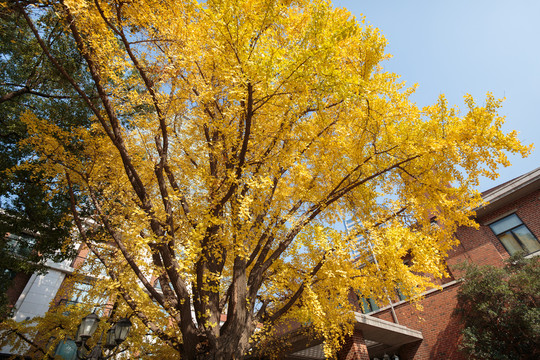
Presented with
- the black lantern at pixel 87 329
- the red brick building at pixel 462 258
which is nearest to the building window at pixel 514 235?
the red brick building at pixel 462 258

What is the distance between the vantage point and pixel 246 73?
387 cm

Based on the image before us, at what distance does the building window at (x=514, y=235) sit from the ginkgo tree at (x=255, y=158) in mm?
8720

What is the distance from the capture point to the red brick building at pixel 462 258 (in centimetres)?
1124

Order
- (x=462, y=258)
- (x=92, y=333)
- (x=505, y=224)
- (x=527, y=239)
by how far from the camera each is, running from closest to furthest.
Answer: (x=92, y=333)
(x=527, y=239)
(x=505, y=224)
(x=462, y=258)

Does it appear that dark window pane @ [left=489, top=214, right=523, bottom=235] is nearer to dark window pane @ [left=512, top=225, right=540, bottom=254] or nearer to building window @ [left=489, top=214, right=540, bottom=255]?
building window @ [left=489, top=214, right=540, bottom=255]

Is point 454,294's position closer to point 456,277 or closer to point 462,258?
point 456,277

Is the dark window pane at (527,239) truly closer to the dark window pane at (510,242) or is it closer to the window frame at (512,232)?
the window frame at (512,232)

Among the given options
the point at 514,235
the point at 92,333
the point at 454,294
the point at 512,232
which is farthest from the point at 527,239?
the point at 92,333

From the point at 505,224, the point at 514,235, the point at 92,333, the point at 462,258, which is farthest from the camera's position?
the point at 462,258

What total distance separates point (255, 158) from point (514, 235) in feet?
43.2

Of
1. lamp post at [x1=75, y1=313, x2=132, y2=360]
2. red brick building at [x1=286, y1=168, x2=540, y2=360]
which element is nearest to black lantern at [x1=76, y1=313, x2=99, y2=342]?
lamp post at [x1=75, y1=313, x2=132, y2=360]

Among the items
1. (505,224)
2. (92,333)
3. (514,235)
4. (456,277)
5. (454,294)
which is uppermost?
(505,224)

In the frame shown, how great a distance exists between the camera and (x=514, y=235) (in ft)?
39.0

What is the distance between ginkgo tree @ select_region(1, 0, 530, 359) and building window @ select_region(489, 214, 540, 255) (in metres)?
8.72
